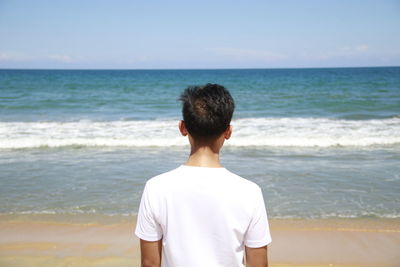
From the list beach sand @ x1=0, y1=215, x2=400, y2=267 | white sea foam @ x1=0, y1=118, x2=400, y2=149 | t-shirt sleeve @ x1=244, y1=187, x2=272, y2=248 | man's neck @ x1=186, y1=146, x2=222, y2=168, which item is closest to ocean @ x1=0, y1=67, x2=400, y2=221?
white sea foam @ x1=0, y1=118, x2=400, y2=149

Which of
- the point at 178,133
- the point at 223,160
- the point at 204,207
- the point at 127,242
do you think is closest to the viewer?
the point at 204,207

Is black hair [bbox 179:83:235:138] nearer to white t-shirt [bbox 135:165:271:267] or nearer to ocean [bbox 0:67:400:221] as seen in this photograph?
white t-shirt [bbox 135:165:271:267]

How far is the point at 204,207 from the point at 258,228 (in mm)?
252

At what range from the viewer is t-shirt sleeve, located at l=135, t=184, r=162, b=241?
5.01 feet

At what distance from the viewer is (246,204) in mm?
1464

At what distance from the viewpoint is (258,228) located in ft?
4.98

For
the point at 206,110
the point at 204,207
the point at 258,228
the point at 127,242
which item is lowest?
the point at 127,242

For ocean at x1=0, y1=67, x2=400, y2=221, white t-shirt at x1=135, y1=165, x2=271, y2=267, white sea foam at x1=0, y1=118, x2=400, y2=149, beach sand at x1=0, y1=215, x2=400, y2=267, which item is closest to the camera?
white t-shirt at x1=135, y1=165, x2=271, y2=267

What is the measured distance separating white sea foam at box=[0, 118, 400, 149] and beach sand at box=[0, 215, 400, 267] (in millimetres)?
6312

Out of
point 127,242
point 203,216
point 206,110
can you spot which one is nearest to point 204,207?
point 203,216

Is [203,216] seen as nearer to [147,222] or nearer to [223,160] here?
[147,222]

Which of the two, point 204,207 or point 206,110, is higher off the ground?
point 206,110

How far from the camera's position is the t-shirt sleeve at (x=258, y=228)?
1485 mm

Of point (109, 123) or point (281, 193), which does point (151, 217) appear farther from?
point (109, 123)
